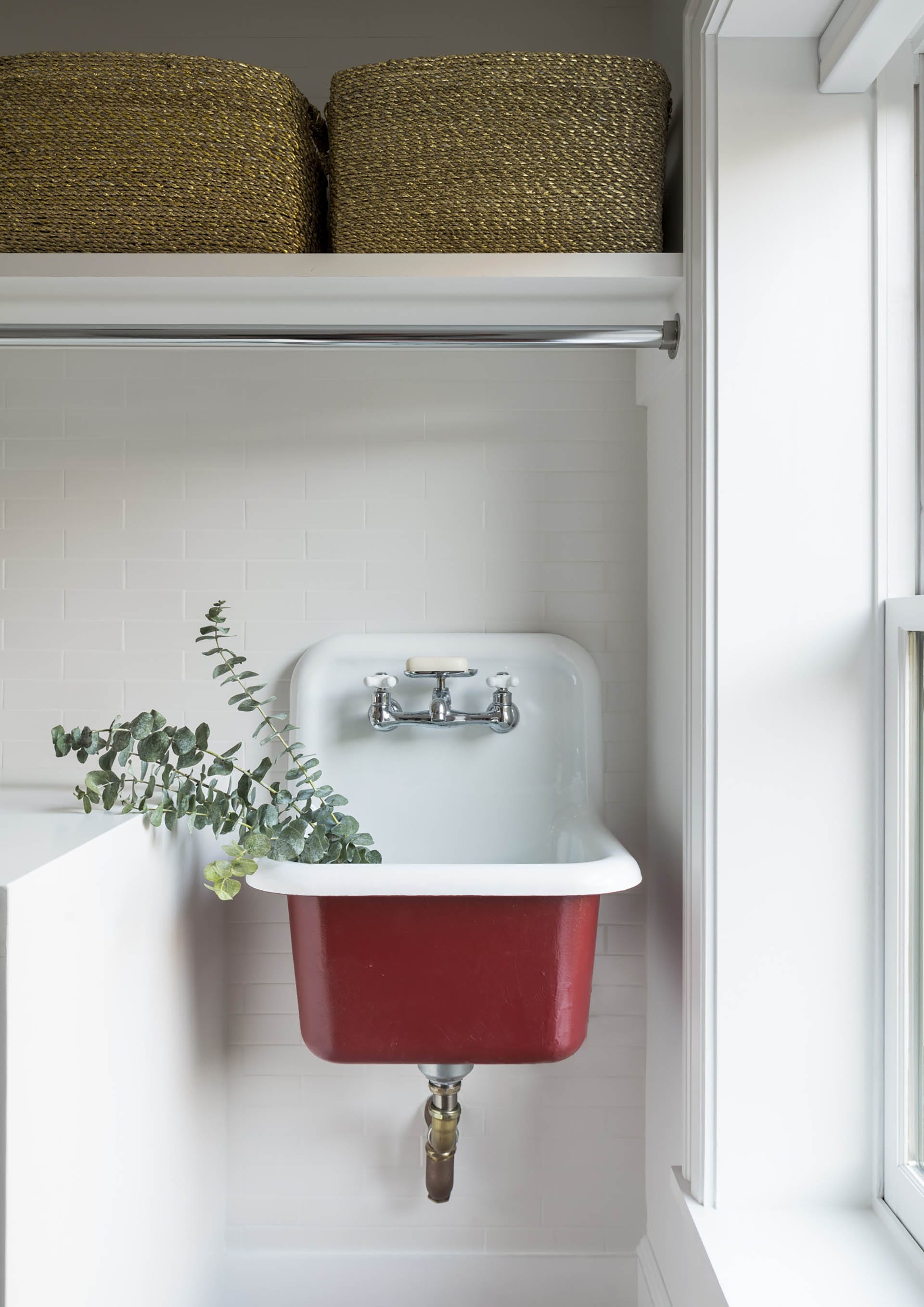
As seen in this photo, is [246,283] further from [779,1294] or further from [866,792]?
[779,1294]

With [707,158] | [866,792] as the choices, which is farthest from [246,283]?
[866,792]

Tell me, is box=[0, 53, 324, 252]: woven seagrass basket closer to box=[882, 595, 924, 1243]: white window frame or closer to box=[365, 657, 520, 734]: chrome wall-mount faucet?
box=[365, 657, 520, 734]: chrome wall-mount faucet

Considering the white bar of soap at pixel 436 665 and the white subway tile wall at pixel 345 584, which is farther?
the white subway tile wall at pixel 345 584

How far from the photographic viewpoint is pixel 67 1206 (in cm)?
93

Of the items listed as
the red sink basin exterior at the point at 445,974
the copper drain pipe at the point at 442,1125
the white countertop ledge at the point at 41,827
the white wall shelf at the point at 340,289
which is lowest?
the copper drain pipe at the point at 442,1125

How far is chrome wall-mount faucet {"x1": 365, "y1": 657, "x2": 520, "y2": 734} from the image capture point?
1.38 metres

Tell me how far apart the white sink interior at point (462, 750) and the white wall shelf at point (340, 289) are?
523 mm

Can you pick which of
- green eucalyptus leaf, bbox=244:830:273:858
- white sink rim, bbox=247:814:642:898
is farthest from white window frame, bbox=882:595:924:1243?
green eucalyptus leaf, bbox=244:830:273:858

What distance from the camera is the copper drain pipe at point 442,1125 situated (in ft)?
4.42

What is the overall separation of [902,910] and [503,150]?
3.58 ft

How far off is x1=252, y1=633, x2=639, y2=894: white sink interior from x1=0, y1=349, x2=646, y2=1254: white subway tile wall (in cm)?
5

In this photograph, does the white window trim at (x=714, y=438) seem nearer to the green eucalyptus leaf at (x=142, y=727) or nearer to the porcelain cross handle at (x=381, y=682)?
the porcelain cross handle at (x=381, y=682)

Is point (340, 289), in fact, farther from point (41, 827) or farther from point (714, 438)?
point (41, 827)

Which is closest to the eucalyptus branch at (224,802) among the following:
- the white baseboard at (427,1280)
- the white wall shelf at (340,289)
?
the white wall shelf at (340,289)
